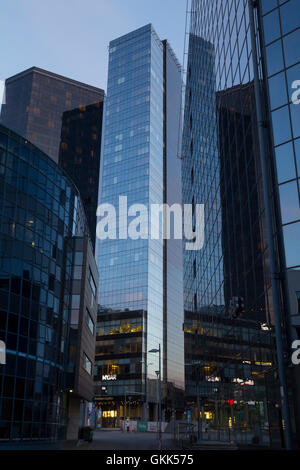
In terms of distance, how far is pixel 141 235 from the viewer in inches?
5428

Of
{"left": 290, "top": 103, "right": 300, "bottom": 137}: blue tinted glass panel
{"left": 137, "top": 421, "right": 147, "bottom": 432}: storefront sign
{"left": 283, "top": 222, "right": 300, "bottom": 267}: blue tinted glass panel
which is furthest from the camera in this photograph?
{"left": 137, "top": 421, "right": 147, "bottom": 432}: storefront sign

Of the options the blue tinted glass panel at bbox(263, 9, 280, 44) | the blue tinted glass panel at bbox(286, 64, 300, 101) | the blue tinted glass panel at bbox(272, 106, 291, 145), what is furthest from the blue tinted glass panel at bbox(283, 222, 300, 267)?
the blue tinted glass panel at bbox(263, 9, 280, 44)

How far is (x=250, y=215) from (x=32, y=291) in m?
19.0

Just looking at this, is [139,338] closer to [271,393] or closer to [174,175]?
[174,175]

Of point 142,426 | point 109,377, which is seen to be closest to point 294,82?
point 142,426

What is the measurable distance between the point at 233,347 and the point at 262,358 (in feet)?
27.5

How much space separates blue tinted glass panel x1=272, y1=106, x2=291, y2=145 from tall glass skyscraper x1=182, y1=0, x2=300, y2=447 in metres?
0.06

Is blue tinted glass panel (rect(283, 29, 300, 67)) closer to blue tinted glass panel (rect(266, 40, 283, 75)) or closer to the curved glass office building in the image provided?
blue tinted glass panel (rect(266, 40, 283, 75))

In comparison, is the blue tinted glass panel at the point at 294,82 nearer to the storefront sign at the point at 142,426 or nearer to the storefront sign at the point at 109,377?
the storefront sign at the point at 142,426

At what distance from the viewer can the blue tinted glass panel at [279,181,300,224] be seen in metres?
22.5

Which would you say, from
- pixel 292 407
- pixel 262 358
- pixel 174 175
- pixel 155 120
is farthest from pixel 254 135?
pixel 174 175

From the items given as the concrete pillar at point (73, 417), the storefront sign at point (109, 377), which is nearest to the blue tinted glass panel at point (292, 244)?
the concrete pillar at point (73, 417)

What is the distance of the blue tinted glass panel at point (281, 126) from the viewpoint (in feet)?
78.5

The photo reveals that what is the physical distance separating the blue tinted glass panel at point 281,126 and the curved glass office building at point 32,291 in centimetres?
2192
